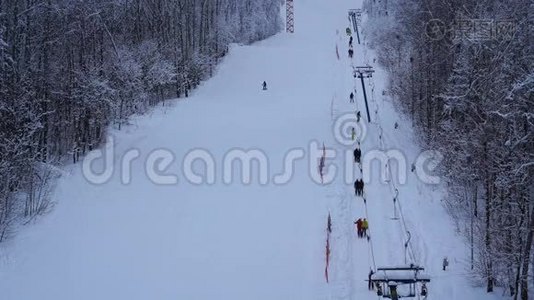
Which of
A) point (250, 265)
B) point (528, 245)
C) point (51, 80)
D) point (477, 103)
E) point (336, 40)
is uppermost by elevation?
point (336, 40)

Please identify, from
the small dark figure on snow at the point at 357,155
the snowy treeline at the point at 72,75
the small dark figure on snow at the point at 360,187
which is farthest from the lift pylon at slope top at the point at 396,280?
the snowy treeline at the point at 72,75

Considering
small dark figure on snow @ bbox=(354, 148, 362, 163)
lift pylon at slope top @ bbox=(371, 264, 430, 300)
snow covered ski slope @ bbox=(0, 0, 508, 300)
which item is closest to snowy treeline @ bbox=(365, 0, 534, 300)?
snow covered ski slope @ bbox=(0, 0, 508, 300)

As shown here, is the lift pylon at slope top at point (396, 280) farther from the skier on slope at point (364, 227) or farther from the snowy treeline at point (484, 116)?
the skier on slope at point (364, 227)

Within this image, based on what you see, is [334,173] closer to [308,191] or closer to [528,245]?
[308,191]

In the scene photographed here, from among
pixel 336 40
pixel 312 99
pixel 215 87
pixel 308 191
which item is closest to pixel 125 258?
pixel 308 191

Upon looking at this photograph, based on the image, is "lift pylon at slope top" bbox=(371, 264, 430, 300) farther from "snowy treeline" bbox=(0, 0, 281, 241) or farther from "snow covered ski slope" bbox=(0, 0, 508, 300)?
"snowy treeline" bbox=(0, 0, 281, 241)
